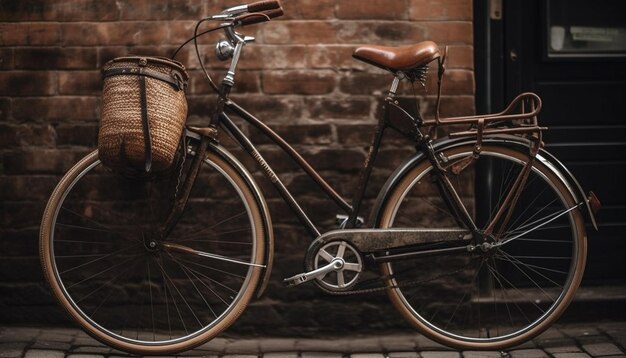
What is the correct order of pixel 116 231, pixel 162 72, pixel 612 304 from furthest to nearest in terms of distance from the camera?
pixel 612 304
pixel 116 231
pixel 162 72

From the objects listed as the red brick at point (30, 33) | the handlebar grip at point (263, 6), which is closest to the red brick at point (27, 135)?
the red brick at point (30, 33)

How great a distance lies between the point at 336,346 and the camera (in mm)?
4375

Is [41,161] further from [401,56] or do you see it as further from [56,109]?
[401,56]

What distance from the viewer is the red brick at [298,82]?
4418 millimetres

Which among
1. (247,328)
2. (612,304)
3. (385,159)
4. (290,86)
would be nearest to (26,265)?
(247,328)

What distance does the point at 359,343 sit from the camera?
4426 mm

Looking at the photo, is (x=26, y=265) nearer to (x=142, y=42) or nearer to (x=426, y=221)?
(x=142, y=42)

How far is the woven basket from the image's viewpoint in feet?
12.0

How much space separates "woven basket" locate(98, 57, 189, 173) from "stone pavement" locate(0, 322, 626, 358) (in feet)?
3.28

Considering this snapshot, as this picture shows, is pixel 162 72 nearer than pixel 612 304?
Yes

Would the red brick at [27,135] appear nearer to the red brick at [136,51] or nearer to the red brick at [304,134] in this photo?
the red brick at [136,51]

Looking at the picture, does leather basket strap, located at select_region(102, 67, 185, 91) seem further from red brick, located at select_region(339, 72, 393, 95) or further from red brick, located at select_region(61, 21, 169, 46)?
red brick, located at select_region(339, 72, 393, 95)

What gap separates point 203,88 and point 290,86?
427 millimetres

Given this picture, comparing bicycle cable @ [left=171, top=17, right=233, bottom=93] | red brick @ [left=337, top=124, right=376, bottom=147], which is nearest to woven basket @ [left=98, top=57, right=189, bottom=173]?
bicycle cable @ [left=171, top=17, right=233, bottom=93]
